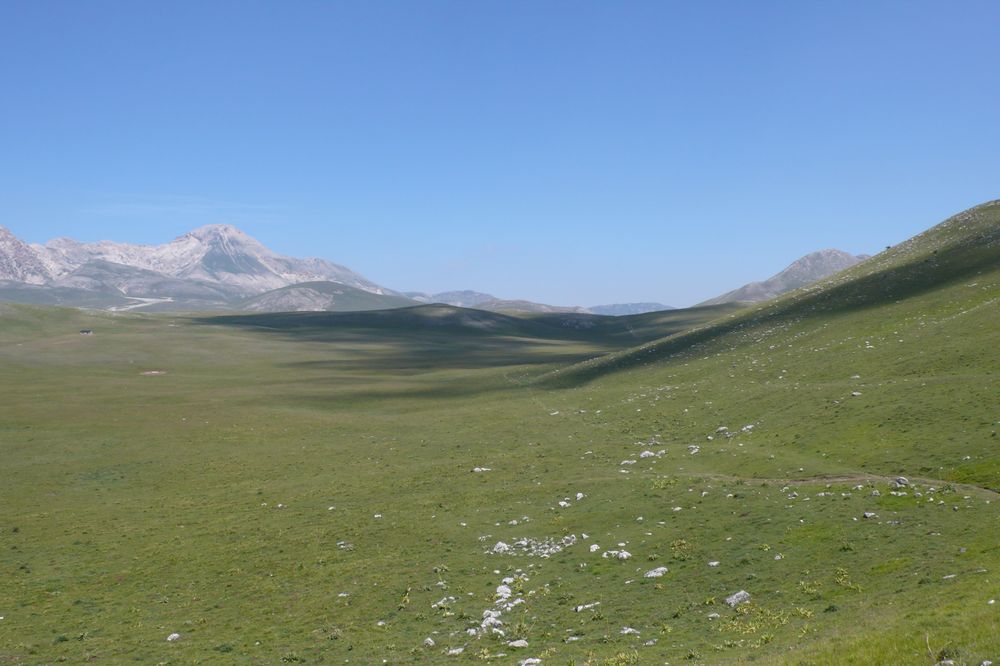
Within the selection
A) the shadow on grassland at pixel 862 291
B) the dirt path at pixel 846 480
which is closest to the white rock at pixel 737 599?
the dirt path at pixel 846 480

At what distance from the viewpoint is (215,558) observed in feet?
121

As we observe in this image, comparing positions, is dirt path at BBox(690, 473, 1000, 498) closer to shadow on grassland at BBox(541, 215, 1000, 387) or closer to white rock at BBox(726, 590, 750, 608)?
white rock at BBox(726, 590, 750, 608)

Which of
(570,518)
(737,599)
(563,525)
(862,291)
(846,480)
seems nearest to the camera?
(737,599)

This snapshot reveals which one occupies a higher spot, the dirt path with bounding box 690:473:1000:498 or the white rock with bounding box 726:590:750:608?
the dirt path with bounding box 690:473:1000:498

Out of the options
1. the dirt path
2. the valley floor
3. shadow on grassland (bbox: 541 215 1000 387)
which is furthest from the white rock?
shadow on grassland (bbox: 541 215 1000 387)

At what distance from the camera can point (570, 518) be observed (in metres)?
37.3

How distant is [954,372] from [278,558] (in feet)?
157

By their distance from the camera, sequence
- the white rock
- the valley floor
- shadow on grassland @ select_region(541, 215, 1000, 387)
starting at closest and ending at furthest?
the valley floor → the white rock → shadow on grassland @ select_region(541, 215, 1000, 387)

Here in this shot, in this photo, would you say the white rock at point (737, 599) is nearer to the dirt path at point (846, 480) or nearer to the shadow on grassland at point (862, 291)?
the dirt path at point (846, 480)

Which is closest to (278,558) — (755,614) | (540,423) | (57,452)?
(755,614)

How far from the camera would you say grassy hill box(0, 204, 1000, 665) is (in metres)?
23.7

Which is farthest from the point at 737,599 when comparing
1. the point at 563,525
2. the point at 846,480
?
the point at 846,480

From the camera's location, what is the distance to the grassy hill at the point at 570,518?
23.7 metres

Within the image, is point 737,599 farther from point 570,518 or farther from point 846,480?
point 846,480
